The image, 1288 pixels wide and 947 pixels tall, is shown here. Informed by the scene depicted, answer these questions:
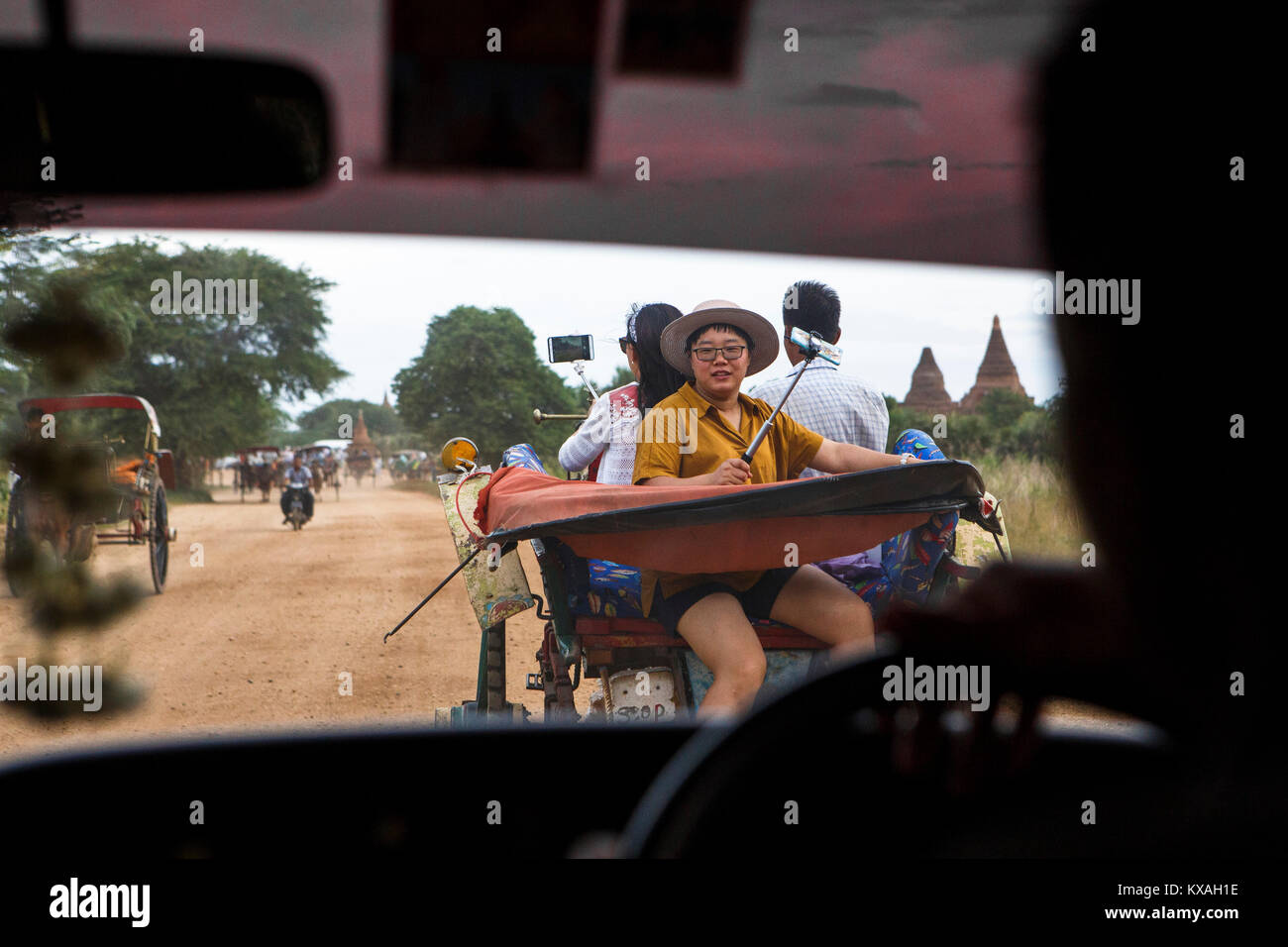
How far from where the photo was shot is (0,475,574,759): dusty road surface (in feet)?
12.7

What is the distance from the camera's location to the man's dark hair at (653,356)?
114 inches

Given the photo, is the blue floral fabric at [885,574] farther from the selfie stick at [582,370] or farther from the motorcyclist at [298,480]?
the motorcyclist at [298,480]

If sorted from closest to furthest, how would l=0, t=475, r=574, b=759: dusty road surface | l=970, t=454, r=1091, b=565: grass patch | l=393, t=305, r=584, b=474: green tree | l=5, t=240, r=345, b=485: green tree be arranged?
1. l=970, t=454, r=1091, b=565: grass patch
2. l=393, t=305, r=584, b=474: green tree
3. l=0, t=475, r=574, b=759: dusty road surface
4. l=5, t=240, r=345, b=485: green tree

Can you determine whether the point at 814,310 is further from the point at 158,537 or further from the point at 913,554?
the point at 158,537

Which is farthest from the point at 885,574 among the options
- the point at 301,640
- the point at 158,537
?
the point at 158,537

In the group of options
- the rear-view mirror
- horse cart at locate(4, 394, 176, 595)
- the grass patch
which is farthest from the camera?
horse cart at locate(4, 394, 176, 595)

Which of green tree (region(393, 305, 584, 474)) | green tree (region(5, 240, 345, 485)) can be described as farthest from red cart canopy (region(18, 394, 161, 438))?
green tree (region(393, 305, 584, 474))

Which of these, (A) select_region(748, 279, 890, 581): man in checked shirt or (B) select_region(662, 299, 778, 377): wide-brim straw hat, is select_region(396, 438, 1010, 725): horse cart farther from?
(B) select_region(662, 299, 778, 377): wide-brim straw hat

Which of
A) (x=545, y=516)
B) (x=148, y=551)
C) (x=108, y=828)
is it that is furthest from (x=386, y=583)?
(x=108, y=828)

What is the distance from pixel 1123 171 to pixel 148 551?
23.4 ft

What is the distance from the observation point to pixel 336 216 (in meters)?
2.50

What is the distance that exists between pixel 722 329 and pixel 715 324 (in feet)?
0.07

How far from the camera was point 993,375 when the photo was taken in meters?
2.86

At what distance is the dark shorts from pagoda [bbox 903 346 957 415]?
54cm
